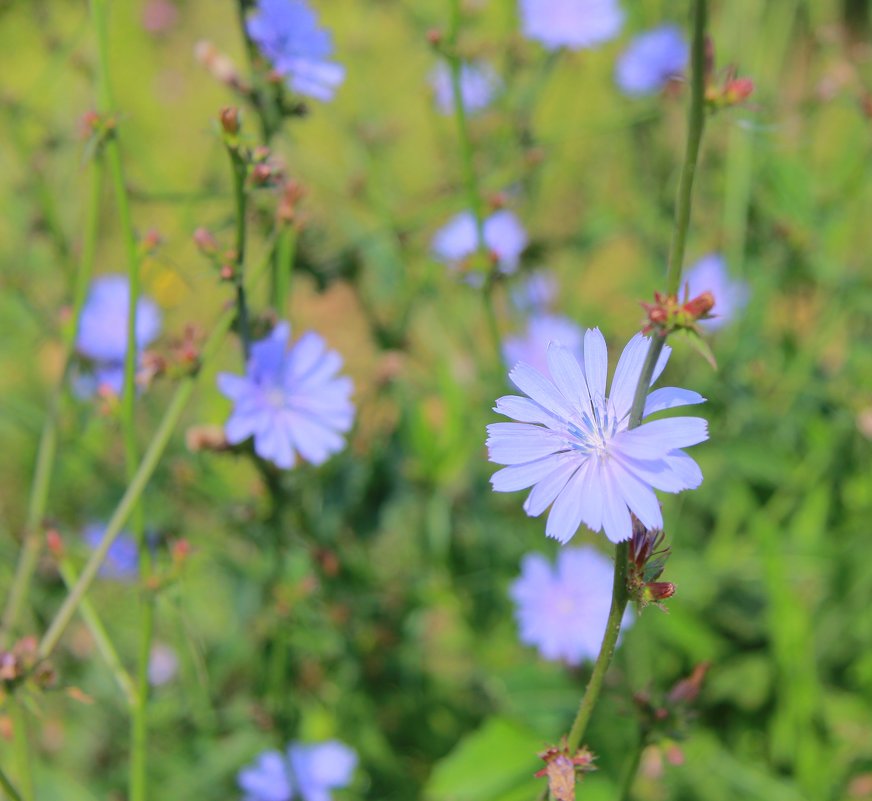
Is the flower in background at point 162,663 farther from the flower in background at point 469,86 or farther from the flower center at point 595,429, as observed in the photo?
the flower center at point 595,429

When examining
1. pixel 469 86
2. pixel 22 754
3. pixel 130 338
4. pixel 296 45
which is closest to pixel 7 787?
pixel 22 754

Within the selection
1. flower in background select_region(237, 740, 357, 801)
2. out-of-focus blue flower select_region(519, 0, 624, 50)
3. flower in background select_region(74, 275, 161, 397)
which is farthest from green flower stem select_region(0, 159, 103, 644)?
out-of-focus blue flower select_region(519, 0, 624, 50)

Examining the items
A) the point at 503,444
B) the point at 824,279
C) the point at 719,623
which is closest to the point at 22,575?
the point at 503,444

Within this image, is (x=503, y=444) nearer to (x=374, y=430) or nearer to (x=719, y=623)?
(x=374, y=430)

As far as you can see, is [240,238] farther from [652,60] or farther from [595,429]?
[652,60]

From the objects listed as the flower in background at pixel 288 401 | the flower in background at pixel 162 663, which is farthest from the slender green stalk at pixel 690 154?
the flower in background at pixel 162 663
